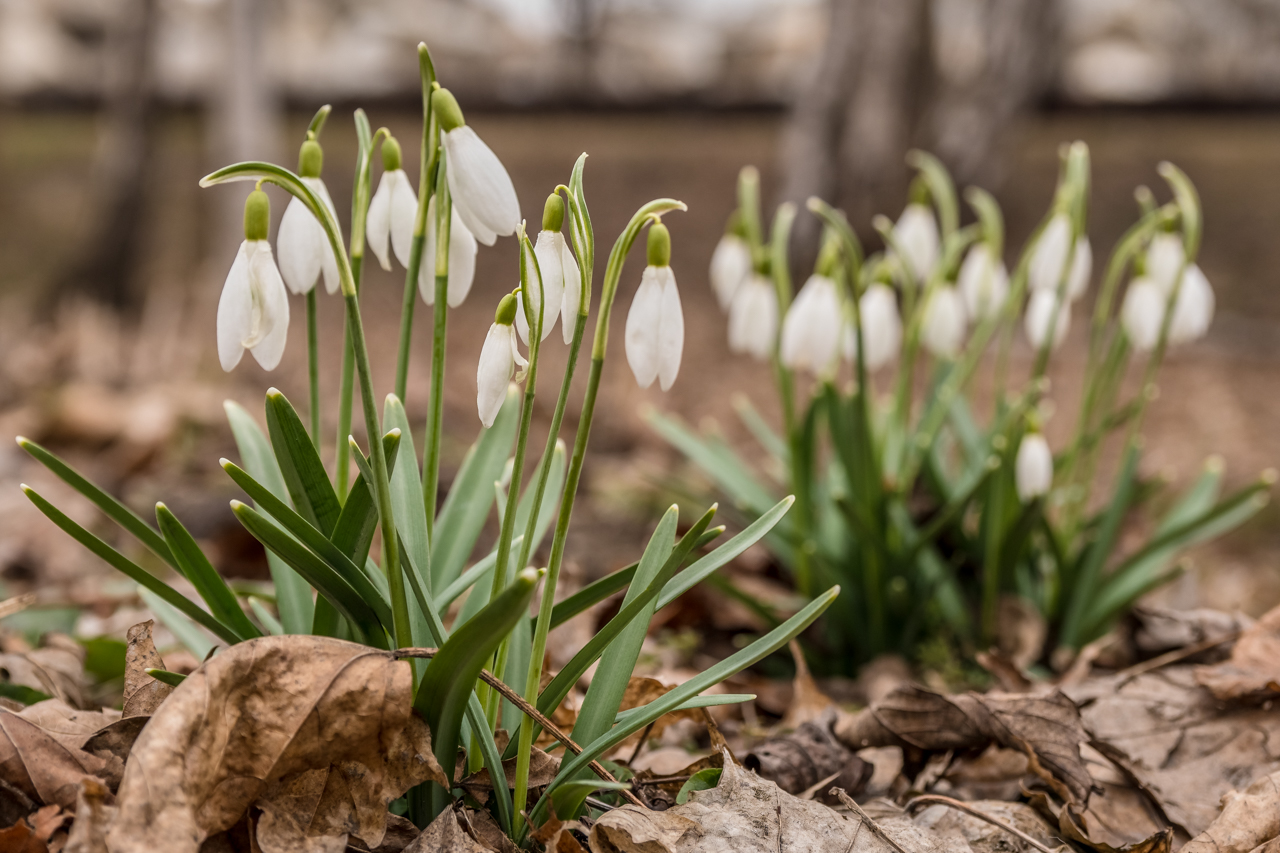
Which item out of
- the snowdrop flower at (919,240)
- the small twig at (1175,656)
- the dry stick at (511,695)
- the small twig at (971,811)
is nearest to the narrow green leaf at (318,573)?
the dry stick at (511,695)

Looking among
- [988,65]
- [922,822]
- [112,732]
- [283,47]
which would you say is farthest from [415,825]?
→ [283,47]

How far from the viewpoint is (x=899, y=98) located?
4.84m

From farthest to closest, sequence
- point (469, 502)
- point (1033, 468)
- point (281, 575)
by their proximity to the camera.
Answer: point (1033, 468) < point (469, 502) < point (281, 575)

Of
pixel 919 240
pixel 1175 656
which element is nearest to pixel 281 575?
pixel 1175 656

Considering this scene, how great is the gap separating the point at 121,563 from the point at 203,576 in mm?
97

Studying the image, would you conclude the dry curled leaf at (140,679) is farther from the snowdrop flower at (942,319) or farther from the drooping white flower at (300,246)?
the snowdrop flower at (942,319)

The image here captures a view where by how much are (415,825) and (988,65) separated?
5.15 meters

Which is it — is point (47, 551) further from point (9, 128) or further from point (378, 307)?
point (9, 128)

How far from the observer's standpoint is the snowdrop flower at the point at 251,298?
3.14 feet

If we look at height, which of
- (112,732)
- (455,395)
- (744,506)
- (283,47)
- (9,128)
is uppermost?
(283,47)

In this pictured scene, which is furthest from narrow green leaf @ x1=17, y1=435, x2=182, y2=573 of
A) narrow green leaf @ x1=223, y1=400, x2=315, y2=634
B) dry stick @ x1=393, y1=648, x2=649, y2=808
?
dry stick @ x1=393, y1=648, x2=649, y2=808

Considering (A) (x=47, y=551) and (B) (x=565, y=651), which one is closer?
(B) (x=565, y=651)

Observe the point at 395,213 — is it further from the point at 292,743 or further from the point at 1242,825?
the point at 1242,825

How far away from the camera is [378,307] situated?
6.74 meters
